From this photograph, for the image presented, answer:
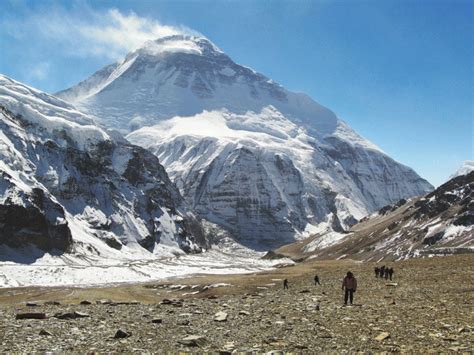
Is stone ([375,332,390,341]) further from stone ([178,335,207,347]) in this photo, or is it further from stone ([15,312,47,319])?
stone ([15,312,47,319])

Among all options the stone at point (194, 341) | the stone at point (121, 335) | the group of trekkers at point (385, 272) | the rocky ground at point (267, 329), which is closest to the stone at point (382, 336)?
the rocky ground at point (267, 329)

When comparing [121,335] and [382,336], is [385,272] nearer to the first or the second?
[382,336]

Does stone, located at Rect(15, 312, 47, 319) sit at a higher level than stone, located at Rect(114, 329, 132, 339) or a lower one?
higher

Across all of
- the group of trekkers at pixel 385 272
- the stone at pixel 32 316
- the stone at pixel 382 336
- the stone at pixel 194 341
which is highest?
the group of trekkers at pixel 385 272

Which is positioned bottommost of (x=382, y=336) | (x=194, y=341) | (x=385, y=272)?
(x=194, y=341)

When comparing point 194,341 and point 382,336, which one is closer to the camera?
point 194,341

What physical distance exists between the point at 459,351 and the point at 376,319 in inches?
305

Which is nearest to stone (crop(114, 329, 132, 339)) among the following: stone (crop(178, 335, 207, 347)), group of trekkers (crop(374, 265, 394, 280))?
stone (crop(178, 335, 207, 347))

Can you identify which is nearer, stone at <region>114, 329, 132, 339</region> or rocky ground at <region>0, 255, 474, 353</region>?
rocky ground at <region>0, 255, 474, 353</region>

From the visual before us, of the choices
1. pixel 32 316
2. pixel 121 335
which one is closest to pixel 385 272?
pixel 32 316

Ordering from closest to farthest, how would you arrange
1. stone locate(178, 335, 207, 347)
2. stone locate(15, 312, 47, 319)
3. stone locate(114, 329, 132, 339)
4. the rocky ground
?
the rocky ground, stone locate(178, 335, 207, 347), stone locate(114, 329, 132, 339), stone locate(15, 312, 47, 319)

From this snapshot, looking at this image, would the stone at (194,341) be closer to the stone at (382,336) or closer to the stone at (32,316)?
the stone at (382,336)

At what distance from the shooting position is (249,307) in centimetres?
3397

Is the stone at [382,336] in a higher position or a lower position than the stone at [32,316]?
lower
